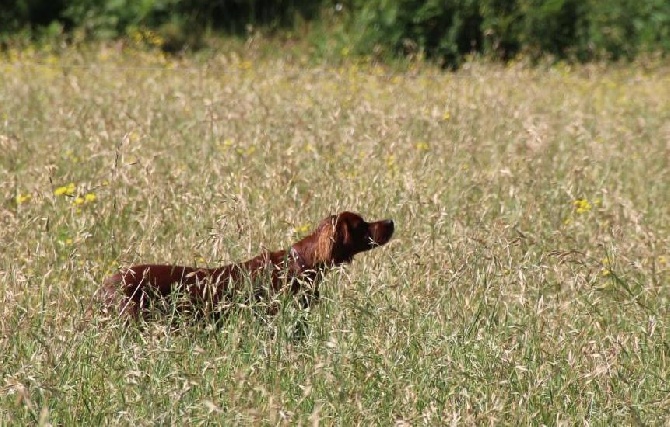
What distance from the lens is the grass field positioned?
3.55 meters

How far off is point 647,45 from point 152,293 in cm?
1204

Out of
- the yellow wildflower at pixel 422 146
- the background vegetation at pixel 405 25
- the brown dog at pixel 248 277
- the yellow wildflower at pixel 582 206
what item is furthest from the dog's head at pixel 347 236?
the background vegetation at pixel 405 25

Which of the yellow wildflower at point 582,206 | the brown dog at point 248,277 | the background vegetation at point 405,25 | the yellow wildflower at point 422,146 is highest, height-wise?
the brown dog at point 248,277

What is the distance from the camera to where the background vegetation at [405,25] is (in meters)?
14.8

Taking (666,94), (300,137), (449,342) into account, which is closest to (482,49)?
(666,94)

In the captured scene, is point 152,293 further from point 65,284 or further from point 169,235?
point 169,235

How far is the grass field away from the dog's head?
89mm

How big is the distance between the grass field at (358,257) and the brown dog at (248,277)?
0.31 ft

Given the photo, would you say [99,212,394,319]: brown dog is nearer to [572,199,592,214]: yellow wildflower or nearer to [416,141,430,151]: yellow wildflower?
[572,199,592,214]: yellow wildflower

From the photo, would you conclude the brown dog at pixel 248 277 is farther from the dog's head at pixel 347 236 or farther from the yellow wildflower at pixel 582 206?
the yellow wildflower at pixel 582 206

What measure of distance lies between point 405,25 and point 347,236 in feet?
33.2

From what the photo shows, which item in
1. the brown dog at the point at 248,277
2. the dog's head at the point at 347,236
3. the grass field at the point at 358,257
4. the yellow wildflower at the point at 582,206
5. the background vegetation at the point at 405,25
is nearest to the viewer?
the grass field at the point at 358,257

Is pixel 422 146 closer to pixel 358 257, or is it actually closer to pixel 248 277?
pixel 358 257

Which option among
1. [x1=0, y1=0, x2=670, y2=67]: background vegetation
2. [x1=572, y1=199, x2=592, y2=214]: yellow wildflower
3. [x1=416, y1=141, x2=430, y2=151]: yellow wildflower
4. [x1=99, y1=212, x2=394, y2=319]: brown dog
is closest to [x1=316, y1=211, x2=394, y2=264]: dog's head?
[x1=99, y1=212, x2=394, y2=319]: brown dog
